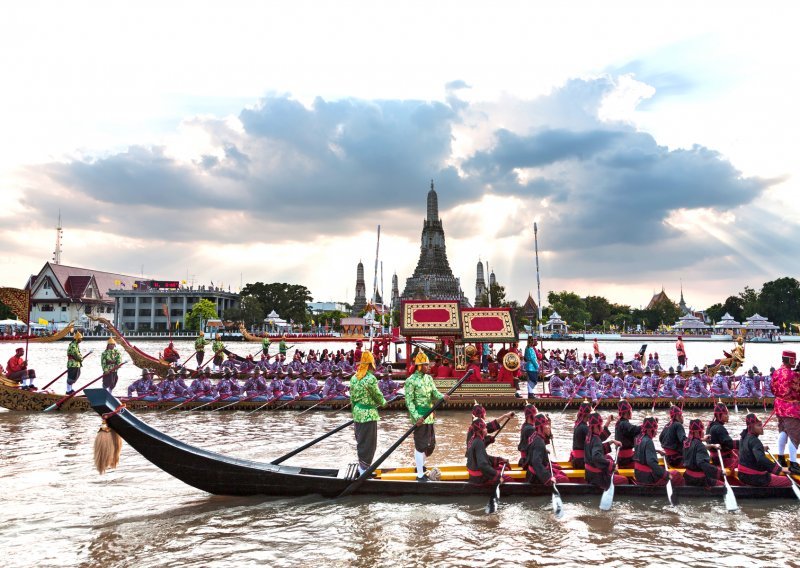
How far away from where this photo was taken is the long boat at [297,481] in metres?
8.62

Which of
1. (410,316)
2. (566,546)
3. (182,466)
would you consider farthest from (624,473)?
(410,316)

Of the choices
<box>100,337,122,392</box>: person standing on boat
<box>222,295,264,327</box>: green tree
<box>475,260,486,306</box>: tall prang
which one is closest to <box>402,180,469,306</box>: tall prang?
<box>475,260,486,306</box>: tall prang

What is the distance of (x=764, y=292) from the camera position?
350 ft

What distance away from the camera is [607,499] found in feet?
27.9

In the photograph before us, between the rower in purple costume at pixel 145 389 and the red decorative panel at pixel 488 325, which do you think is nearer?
the rower in purple costume at pixel 145 389

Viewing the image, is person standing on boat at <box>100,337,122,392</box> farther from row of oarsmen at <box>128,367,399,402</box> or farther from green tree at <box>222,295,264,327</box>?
green tree at <box>222,295,264,327</box>

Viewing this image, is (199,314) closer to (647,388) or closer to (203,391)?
(203,391)

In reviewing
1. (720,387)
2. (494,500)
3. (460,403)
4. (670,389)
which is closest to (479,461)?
(494,500)

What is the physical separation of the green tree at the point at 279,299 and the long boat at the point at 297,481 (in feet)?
312

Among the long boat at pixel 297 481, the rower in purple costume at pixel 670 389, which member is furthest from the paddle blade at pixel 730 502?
the rower in purple costume at pixel 670 389

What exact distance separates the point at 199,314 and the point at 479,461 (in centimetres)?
8980

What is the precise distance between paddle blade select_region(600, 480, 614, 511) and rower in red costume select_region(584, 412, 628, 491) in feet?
0.17

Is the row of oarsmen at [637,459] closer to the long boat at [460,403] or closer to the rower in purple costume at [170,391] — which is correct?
the long boat at [460,403]

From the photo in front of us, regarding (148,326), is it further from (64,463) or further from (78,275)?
(64,463)
